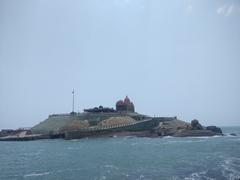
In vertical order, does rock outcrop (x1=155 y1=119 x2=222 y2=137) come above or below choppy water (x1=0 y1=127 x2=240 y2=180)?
above

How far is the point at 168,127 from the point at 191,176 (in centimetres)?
6870

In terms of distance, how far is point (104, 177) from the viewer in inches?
1475

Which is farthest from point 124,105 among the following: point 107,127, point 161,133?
point 161,133

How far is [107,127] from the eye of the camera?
103 m

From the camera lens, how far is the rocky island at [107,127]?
331 feet

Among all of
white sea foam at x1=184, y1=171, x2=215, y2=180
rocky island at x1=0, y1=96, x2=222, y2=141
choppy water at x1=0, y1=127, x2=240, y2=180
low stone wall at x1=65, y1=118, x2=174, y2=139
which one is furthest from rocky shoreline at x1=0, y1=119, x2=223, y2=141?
white sea foam at x1=184, y1=171, x2=215, y2=180

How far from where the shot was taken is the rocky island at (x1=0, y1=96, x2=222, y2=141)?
101 meters

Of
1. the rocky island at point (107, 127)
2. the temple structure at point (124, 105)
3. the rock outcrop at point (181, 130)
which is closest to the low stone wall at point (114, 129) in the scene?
the rocky island at point (107, 127)

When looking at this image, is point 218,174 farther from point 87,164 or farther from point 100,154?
point 100,154

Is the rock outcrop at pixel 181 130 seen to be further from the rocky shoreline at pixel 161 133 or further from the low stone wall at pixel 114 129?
the low stone wall at pixel 114 129

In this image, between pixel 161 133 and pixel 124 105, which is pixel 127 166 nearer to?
pixel 161 133

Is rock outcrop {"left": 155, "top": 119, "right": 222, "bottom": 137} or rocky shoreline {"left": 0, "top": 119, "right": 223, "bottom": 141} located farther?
rock outcrop {"left": 155, "top": 119, "right": 222, "bottom": 137}

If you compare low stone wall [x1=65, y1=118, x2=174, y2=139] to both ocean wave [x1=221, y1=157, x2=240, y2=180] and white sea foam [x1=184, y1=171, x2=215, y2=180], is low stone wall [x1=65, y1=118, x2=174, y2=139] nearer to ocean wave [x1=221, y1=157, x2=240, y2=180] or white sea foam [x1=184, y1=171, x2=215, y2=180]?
ocean wave [x1=221, y1=157, x2=240, y2=180]

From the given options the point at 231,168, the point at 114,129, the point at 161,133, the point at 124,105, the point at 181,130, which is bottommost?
A: the point at 231,168
